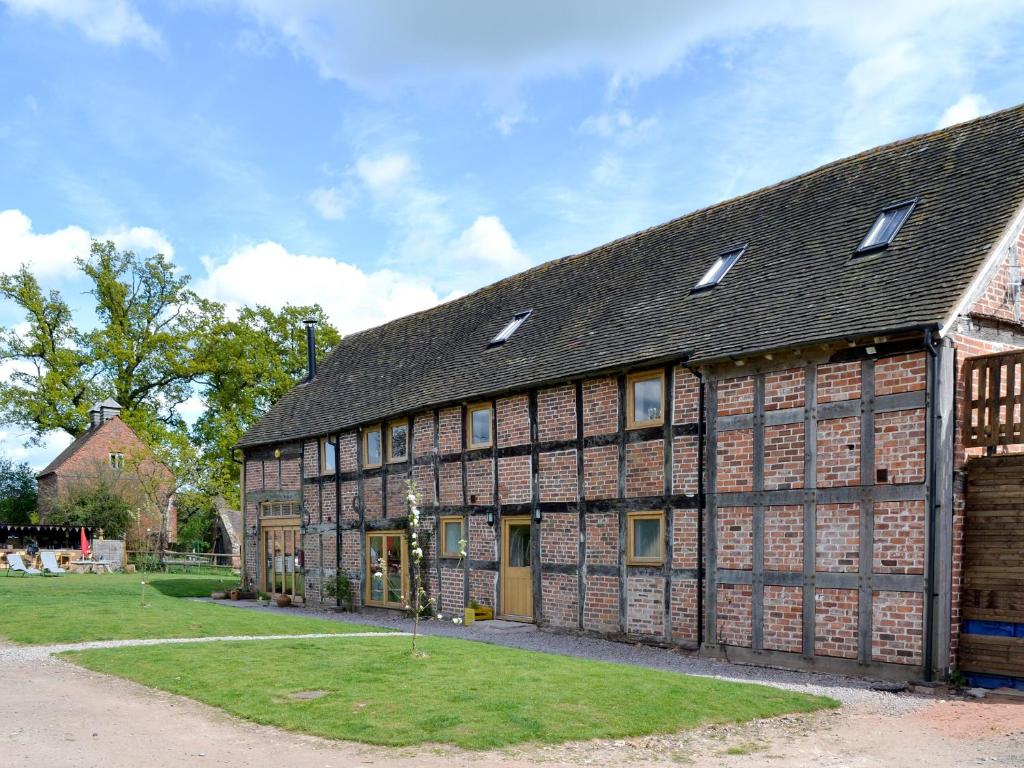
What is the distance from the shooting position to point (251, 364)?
46562 millimetres

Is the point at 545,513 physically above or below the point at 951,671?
above

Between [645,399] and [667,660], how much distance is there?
4.21 m

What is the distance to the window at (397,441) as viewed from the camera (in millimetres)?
21812

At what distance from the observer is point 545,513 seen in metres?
17.5

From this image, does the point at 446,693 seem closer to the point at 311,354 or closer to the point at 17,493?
the point at 311,354

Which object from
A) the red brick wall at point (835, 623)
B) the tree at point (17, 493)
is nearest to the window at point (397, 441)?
the red brick wall at point (835, 623)

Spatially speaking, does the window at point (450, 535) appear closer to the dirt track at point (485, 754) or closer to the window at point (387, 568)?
the window at point (387, 568)

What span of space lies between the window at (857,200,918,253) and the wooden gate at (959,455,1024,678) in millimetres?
3968

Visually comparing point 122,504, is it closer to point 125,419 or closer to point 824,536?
point 125,419

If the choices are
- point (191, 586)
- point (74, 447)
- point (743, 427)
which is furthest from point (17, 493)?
point (743, 427)

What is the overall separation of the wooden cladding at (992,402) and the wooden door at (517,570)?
8428 mm

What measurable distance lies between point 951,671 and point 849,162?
957cm

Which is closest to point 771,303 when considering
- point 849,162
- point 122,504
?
point 849,162

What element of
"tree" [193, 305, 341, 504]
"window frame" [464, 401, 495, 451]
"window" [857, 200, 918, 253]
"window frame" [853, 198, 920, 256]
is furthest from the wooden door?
"tree" [193, 305, 341, 504]
